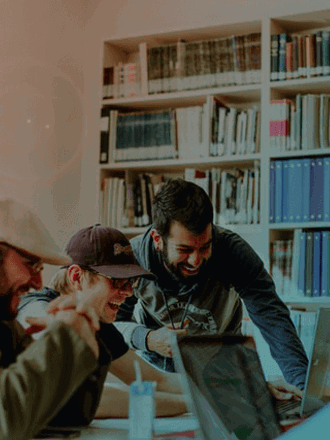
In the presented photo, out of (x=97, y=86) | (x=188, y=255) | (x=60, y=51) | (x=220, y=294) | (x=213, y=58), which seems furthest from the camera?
(x=213, y=58)

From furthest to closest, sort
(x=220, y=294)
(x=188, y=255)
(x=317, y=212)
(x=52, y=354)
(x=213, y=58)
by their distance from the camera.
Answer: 1. (x=213, y=58)
2. (x=317, y=212)
3. (x=220, y=294)
4. (x=188, y=255)
5. (x=52, y=354)

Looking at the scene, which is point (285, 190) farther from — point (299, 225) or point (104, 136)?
point (104, 136)

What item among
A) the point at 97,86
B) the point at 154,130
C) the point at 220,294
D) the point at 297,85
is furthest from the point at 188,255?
the point at 297,85

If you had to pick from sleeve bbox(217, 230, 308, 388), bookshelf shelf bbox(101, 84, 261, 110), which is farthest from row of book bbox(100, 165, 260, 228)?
sleeve bbox(217, 230, 308, 388)

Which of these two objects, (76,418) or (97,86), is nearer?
(76,418)

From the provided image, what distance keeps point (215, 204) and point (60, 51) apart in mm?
1259

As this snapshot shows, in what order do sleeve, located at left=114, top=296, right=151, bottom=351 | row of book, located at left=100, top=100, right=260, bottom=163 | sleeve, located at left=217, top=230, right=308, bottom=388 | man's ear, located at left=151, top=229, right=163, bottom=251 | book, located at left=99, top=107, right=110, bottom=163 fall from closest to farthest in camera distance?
sleeve, located at left=114, top=296, right=151, bottom=351 < man's ear, located at left=151, top=229, right=163, bottom=251 < sleeve, located at left=217, top=230, right=308, bottom=388 < book, located at left=99, top=107, right=110, bottom=163 < row of book, located at left=100, top=100, right=260, bottom=163

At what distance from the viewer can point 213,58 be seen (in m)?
2.50

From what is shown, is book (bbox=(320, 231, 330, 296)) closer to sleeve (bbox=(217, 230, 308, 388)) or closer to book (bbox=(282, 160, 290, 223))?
book (bbox=(282, 160, 290, 223))

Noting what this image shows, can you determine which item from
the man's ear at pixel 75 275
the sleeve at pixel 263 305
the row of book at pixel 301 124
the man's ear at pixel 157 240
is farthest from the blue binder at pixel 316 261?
the man's ear at pixel 75 275

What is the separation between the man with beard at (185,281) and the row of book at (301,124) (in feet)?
2.93

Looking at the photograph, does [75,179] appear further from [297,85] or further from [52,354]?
[297,85]

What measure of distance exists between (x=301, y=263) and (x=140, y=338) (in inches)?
46.9

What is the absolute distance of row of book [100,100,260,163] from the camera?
7.47 ft
